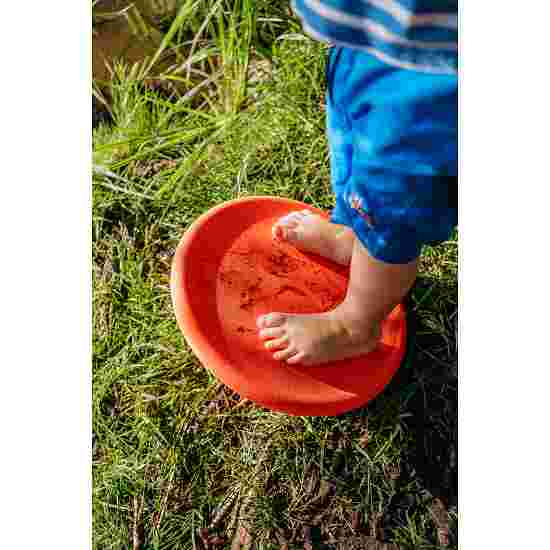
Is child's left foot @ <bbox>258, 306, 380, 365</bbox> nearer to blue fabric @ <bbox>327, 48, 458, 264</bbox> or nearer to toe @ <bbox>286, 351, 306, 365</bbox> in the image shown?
toe @ <bbox>286, 351, 306, 365</bbox>

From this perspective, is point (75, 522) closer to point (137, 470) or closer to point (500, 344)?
point (137, 470)

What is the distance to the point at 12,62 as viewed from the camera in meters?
0.92

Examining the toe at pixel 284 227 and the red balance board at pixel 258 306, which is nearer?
the red balance board at pixel 258 306

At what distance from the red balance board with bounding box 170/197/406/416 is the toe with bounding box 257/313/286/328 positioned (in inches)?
0.7

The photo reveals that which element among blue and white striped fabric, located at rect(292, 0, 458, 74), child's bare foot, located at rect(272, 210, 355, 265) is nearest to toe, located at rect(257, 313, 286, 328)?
child's bare foot, located at rect(272, 210, 355, 265)

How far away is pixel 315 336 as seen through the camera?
1248mm

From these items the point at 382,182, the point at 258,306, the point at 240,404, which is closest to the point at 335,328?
the point at 258,306

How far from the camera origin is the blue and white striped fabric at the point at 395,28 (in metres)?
0.74

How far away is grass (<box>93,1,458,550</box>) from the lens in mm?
1302

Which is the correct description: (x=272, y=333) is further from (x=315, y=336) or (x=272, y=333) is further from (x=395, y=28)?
(x=395, y=28)

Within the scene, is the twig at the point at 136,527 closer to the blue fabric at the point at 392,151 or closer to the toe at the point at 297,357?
the toe at the point at 297,357

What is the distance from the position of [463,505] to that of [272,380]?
1.33ft

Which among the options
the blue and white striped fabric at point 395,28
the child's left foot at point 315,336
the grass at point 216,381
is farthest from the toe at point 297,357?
the blue and white striped fabric at point 395,28

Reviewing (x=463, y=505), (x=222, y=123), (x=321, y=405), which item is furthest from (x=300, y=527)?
(x=222, y=123)
